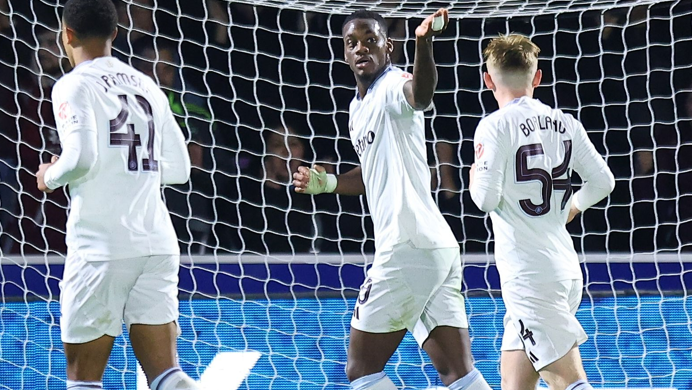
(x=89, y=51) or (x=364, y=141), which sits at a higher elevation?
(x=89, y=51)

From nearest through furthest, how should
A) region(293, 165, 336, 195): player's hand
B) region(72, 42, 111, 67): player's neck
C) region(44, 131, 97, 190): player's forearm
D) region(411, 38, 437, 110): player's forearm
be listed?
region(44, 131, 97, 190): player's forearm → region(411, 38, 437, 110): player's forearm → region(72, 42, 111, 67): player's neck → region(293, 165, 336, 195): player's hand

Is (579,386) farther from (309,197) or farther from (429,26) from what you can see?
(309,197)

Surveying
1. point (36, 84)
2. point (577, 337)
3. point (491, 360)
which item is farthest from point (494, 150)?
point (36, 84)

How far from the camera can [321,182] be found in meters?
3.55

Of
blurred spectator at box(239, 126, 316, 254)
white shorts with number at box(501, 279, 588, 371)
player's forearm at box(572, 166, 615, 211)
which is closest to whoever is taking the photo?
white shorts with number at box(501, 279, 588, 371)

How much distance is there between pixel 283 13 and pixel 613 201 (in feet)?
7.44

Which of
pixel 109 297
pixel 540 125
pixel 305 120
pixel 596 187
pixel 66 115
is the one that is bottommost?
pixel 109 297

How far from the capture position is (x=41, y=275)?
4480mm

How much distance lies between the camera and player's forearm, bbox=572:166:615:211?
3.34 meters

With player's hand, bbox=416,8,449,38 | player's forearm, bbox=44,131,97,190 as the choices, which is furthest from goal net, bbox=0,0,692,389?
player's hand, bbox=416,8,449,38

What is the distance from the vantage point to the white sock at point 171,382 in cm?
282

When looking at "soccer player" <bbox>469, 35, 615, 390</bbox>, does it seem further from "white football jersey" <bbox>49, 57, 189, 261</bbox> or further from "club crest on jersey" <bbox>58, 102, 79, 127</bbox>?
"club crest on jersey" <bbox>58, 102, 79, 127</bbox>

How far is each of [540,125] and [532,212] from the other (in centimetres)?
27

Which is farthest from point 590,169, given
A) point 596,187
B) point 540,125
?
point 540,125
